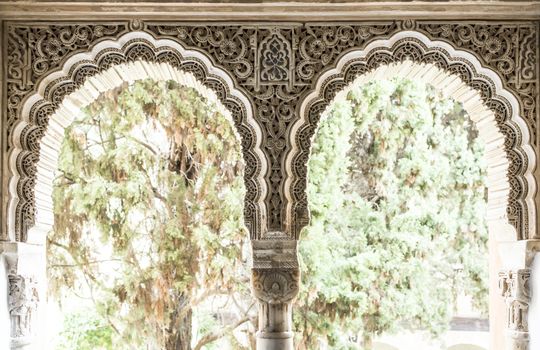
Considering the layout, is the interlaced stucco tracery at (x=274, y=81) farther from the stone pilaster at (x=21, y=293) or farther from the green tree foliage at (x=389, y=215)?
the green tree foliage at (x=389, y=215)

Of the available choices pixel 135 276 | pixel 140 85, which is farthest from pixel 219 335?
pixel 140 85

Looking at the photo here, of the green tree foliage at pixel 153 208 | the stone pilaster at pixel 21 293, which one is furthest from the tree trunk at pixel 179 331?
the stone pilaster at pixel 21 293

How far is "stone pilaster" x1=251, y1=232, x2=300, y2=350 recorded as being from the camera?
15.2 ft

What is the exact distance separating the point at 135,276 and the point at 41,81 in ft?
13.5

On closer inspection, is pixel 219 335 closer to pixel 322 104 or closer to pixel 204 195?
pixel 204 195

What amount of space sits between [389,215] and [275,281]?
22.0ft

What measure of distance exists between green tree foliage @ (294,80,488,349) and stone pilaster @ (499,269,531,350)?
13.5 feet

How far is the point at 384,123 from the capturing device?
438 inches

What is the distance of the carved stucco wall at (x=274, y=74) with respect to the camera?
4637 mm

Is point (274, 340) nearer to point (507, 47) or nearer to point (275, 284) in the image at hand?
point (275, 284)

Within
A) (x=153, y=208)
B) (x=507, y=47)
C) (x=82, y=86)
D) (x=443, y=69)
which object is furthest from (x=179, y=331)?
(x=507, y=47)

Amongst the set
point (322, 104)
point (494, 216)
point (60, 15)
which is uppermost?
point (60, 15)

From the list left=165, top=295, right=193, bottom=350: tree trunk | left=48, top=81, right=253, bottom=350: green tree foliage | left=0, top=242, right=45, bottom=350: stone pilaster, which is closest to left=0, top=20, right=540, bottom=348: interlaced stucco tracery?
left=0, top=242, right=45, bottom=350: stone pilaster

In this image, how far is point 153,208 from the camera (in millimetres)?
8570
